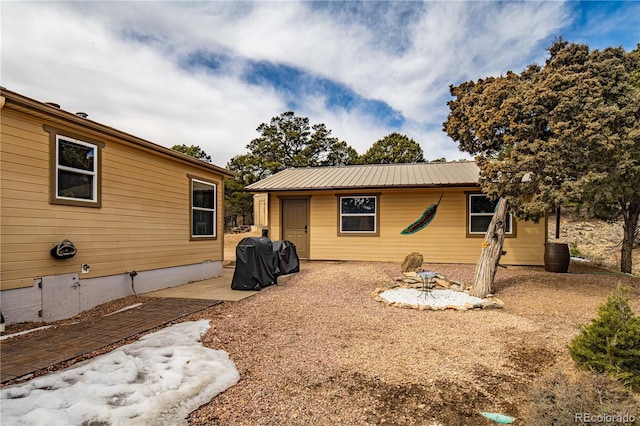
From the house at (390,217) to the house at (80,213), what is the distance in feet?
14.2

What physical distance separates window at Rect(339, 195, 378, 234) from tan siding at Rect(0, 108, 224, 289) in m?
4.47

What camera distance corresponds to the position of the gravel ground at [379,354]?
2396mm

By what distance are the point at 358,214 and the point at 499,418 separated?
8.80m

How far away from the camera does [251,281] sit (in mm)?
6742

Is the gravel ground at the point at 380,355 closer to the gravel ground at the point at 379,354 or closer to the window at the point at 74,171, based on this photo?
the gravel ground at the point at 379,354

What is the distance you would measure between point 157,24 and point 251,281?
241 inches

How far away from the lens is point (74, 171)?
4984 millimetres

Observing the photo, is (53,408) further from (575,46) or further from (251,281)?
(575,46)

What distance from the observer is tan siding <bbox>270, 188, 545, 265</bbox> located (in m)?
9.87

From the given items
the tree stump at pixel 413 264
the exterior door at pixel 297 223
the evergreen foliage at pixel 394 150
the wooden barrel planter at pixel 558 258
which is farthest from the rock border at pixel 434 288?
the evergreen foliage at pixel 394 150

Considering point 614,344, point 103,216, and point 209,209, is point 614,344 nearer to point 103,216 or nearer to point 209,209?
point 103,216

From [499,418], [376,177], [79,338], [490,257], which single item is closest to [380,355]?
[499,418]

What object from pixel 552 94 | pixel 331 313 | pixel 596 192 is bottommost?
pixel 331 313

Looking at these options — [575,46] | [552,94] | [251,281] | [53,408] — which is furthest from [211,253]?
[575,46]
